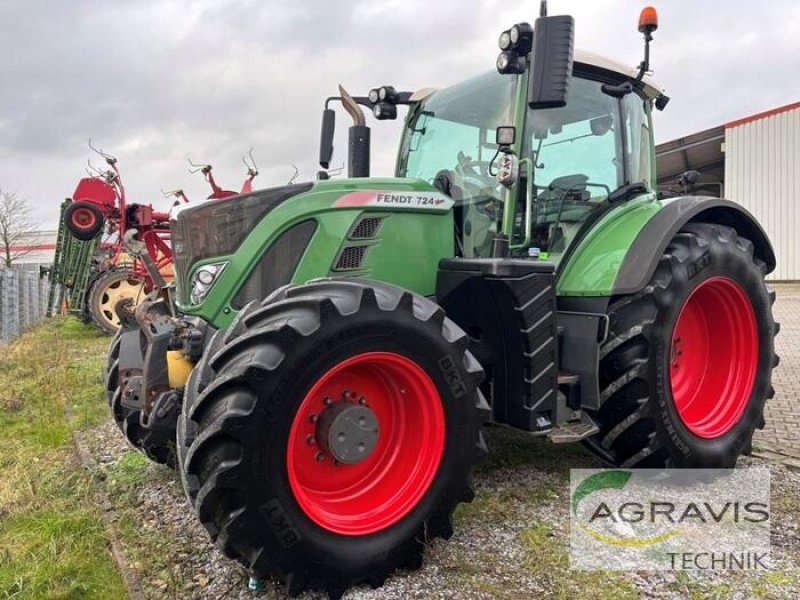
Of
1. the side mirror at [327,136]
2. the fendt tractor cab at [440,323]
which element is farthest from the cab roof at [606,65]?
the side mirror at [327,136]

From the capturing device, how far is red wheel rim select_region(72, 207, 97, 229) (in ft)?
31.3

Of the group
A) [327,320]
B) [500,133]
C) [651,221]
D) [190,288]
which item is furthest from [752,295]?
[190,288]

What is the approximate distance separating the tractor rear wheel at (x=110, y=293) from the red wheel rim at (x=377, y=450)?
9555 millimetres

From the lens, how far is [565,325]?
11.6 feet

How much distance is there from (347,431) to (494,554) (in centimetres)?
87

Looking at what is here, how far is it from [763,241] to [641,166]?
3.05 ft

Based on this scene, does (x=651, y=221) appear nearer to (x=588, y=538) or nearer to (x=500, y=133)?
(x=500, y=133)

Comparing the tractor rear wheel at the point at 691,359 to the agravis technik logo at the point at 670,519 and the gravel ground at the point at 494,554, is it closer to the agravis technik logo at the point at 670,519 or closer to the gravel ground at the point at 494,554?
the agravis technik logo at the point at 670,519

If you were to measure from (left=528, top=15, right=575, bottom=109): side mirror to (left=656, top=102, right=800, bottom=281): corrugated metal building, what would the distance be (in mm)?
16821

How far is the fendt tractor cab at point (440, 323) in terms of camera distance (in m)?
2.34

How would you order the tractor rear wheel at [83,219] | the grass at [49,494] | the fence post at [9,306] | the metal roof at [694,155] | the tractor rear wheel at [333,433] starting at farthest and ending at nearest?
the metal roof at [694,155] → the fence post at [9,306] → the tractor rear wheel at [83,219] → the grass at [49,494] → the tractor rear wheel at [333,433]

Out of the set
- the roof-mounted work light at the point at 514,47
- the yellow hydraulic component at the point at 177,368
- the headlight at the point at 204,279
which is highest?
the roof-mounted work light at the point at 514,47

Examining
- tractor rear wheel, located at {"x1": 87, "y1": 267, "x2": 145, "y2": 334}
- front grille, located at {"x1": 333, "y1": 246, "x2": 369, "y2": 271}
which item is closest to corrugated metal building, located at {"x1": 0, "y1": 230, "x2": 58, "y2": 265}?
tractor rear wheel, located at {"x1": 87, "y1": 267, "x2": 145, "y2": 334}

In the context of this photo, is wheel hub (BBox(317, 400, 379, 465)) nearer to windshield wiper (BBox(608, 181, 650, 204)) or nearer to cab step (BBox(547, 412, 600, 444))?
cab step (BBox(547, 412, 600, 444))
